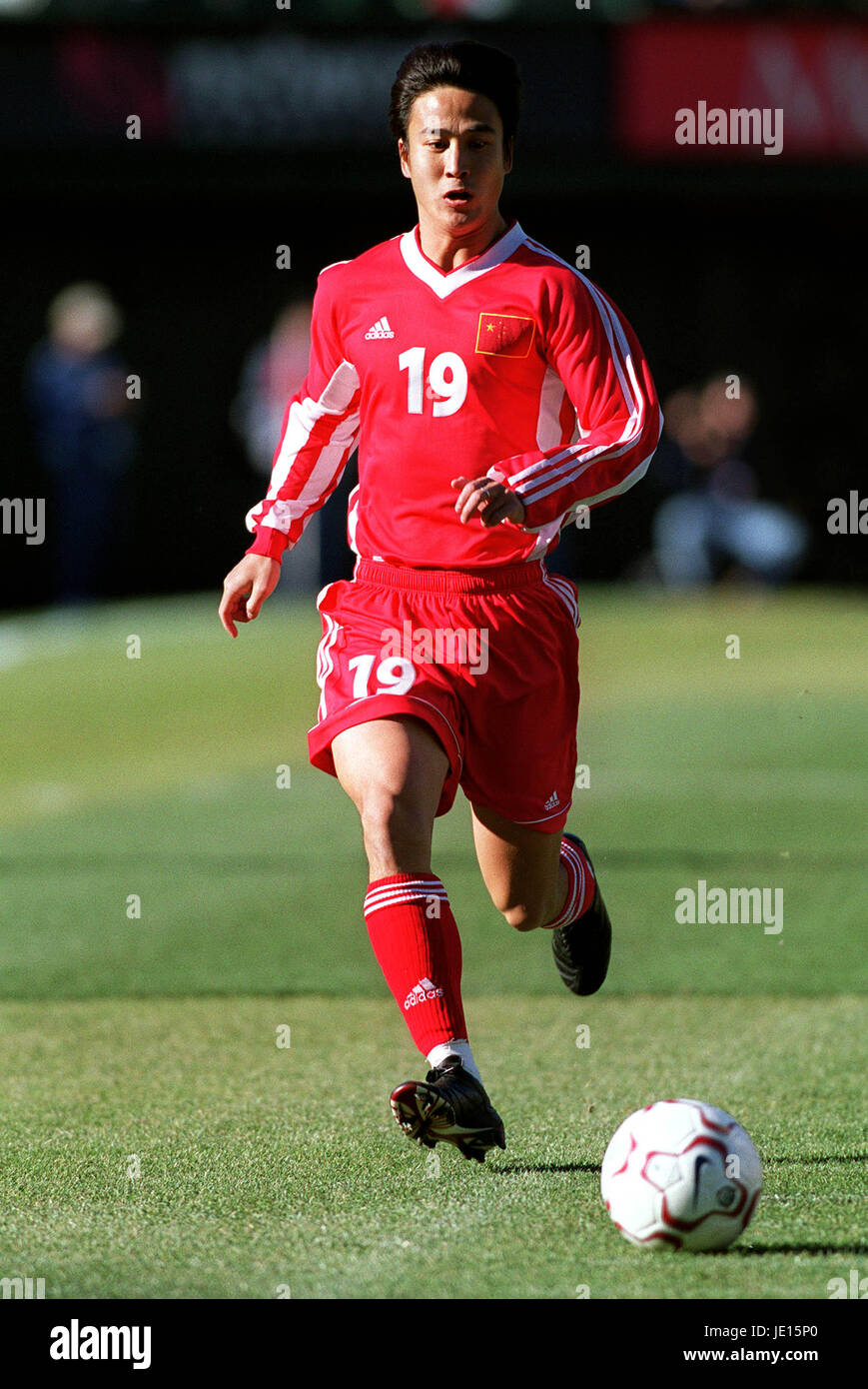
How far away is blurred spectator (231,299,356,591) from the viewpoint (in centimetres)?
1962

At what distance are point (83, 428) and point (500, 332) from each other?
14.6 meters

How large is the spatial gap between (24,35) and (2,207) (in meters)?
2.30

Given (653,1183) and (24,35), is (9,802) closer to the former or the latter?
(653,1183)

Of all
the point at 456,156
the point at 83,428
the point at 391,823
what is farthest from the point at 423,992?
the point at 83,428

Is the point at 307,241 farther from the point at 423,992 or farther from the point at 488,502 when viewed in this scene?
the point at 423,992

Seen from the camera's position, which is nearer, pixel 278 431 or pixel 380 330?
pixel 380 330

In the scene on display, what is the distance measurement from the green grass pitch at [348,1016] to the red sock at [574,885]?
1.31ft

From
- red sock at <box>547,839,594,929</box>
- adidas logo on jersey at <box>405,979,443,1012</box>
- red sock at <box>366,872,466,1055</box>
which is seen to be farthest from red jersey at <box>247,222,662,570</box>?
red sock at <box>547,839,594,929</box>

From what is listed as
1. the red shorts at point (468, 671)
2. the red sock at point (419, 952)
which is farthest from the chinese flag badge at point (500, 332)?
the red sock at point (419, 952)

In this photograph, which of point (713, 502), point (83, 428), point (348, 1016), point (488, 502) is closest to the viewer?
point (488, 502)

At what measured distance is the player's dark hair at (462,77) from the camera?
5.20 m

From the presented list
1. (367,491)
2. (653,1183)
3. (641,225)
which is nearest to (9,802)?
(367,491)

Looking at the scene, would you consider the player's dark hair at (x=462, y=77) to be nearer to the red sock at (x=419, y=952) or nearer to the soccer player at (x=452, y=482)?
the soccer player at (x=452, y=482)

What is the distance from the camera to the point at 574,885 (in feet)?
20.6
